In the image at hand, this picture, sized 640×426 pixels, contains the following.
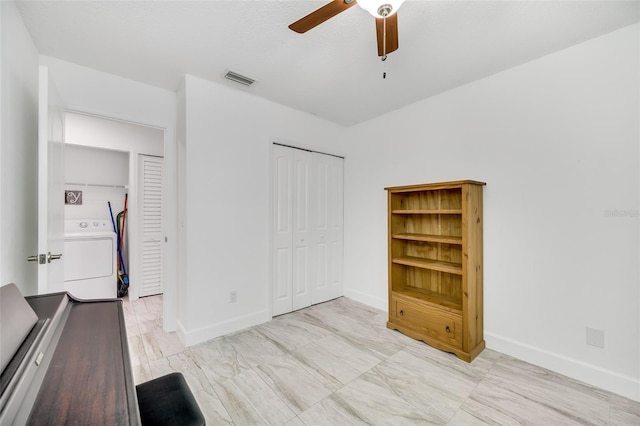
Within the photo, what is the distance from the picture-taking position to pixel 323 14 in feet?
4.33

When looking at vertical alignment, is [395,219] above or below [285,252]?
above

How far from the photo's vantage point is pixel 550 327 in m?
2.10

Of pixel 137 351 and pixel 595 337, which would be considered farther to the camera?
pixel 137 351

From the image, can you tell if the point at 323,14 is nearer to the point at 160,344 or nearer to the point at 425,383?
the point at 425,383

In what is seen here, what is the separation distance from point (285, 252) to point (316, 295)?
0.78m

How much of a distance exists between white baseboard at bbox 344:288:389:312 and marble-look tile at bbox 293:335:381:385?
3.00ft

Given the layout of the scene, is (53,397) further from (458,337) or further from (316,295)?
(316,295)

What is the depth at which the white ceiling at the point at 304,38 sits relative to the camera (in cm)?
163

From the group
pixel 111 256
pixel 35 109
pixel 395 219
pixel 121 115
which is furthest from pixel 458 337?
pixel 111 256

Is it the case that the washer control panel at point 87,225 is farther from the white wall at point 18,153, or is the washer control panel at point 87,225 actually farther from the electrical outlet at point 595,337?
the electrical outlet at point 595,337

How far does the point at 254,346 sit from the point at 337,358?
77cm

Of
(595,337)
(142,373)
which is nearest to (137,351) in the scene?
(142,373)

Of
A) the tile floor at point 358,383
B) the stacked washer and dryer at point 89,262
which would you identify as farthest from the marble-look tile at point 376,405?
the stacked washer and dryer at point 89,262

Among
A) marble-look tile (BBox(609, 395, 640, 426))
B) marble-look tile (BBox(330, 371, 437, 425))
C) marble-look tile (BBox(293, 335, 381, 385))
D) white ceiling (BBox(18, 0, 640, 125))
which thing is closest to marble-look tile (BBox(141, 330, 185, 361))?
marble-look tile (BBox(293, 335, 381, 385))
